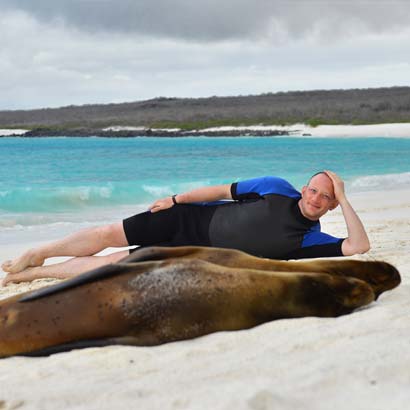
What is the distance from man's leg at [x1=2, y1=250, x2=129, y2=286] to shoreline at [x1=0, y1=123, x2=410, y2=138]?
46527mm

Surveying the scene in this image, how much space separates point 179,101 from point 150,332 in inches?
3605

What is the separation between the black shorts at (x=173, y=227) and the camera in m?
5.77

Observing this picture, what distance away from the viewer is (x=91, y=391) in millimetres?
3152

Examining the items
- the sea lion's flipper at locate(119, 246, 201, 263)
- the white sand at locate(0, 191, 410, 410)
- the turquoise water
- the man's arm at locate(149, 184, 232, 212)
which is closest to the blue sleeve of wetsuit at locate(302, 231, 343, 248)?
the man's arm at locate(149, 184, 232, 212)

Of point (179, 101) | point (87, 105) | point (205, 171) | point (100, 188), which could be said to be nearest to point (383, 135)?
point (205, 171)

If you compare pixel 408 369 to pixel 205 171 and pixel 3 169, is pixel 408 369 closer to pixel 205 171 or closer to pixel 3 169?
pixel 205 171

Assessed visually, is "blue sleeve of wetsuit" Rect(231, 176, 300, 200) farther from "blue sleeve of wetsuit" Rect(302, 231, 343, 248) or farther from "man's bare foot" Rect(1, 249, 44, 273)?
"man's bare foot" Rect(1, 249, 44, 273)

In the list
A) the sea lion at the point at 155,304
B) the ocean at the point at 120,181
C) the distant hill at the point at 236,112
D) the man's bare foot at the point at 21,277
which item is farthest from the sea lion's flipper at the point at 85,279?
the distant hill at the point at 236,112

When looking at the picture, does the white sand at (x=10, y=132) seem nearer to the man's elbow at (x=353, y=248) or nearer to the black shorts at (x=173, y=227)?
the black shorts at (x=173, y=227)

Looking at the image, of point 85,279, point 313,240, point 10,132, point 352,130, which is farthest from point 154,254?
point 10,132

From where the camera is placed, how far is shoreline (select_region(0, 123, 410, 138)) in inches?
→ 2067

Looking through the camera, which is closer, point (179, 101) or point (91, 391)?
point (91, 391)

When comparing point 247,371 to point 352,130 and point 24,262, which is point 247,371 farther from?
point 352,130

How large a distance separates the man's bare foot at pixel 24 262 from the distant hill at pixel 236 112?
175 feet
